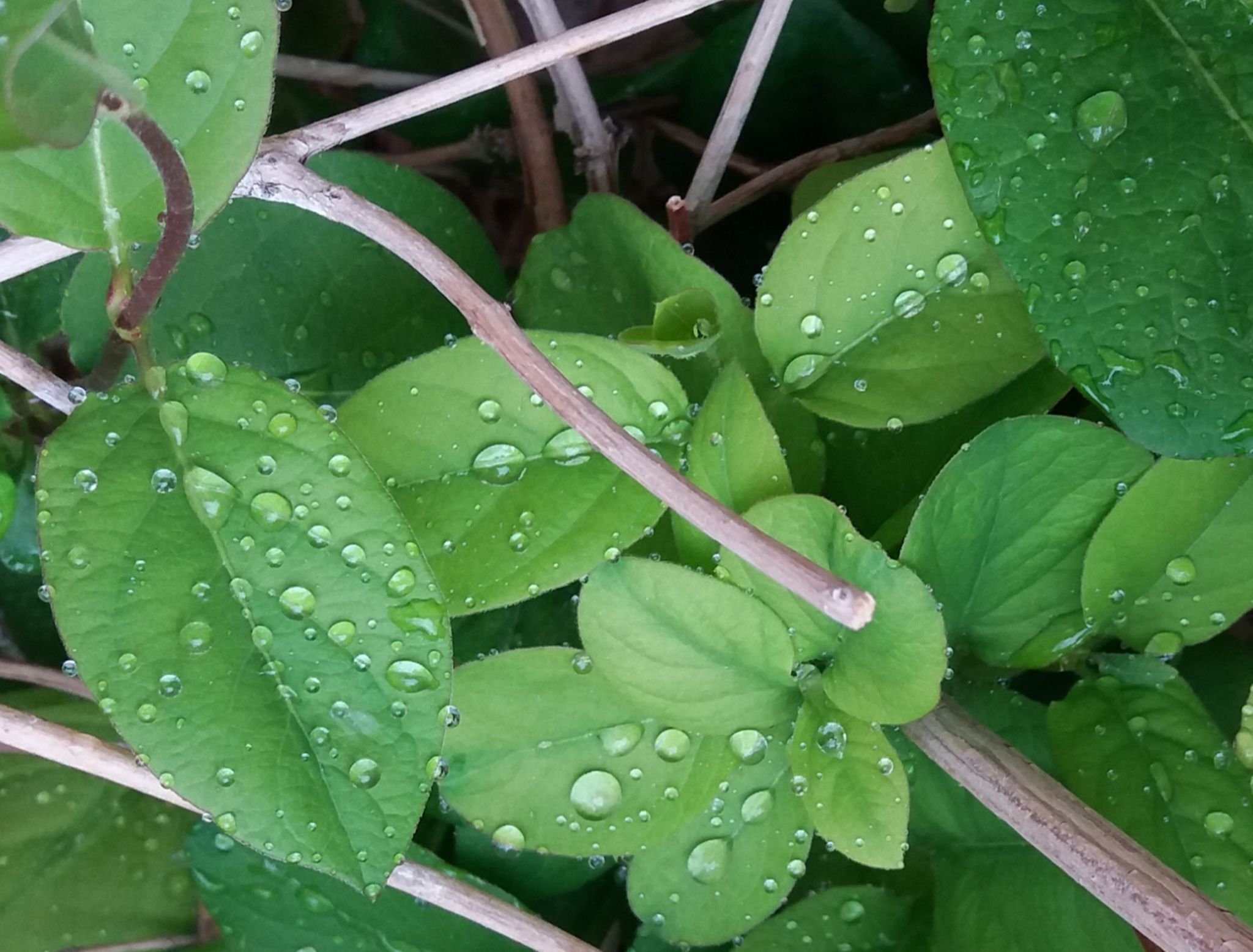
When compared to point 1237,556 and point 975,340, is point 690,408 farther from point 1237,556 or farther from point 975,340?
point 1237,556

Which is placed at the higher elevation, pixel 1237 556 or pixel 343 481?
pixel 343 481

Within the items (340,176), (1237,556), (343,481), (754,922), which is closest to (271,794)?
(343,481)

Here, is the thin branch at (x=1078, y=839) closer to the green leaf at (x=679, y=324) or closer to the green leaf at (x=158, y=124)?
the green leaf at (x=679, y=324)

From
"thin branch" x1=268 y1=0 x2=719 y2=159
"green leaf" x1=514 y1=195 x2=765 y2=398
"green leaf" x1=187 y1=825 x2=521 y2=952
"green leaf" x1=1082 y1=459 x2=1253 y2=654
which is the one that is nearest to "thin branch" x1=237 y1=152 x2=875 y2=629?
"thin branch" x1=268 y1=0 x2=719 y2=159

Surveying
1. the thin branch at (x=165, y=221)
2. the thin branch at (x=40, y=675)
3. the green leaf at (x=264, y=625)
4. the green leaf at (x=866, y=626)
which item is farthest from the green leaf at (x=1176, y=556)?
the thin branch at (x=40, y=675)

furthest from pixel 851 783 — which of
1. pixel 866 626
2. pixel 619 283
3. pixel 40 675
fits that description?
pixel 40 675
